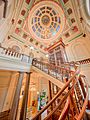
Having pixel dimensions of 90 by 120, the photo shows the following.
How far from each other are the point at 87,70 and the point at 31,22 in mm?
7055

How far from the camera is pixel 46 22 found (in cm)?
790

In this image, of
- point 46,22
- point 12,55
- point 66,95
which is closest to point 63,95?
point 66,95

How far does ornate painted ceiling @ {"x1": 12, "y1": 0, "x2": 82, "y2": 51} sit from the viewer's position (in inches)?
239

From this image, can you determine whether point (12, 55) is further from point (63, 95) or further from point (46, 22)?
point (46, 22)

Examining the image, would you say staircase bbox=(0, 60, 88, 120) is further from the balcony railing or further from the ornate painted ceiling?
Answer: the ornate painted ceiling

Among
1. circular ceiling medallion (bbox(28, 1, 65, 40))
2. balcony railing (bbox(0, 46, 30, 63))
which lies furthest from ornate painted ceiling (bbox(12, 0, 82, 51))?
balcony railing (bbox(0, 46, 30, 63))

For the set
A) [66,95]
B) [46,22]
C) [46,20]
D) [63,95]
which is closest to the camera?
[66,95]

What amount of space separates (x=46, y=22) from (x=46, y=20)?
0.67 ft

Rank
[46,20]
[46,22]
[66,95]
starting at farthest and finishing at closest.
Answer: [46,22] < [46,20] < [66,95]

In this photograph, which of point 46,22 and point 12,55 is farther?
point 46,22

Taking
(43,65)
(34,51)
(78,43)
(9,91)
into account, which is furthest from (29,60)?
(78,43)

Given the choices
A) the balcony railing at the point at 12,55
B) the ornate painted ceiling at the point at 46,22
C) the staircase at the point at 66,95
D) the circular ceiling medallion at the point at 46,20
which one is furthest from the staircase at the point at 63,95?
the circular ceiling medallion at the point at 46,20

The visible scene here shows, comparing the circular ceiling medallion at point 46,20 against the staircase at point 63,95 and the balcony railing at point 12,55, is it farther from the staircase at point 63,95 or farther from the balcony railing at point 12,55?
the staircase at point 63,95

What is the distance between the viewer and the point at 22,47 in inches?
285
